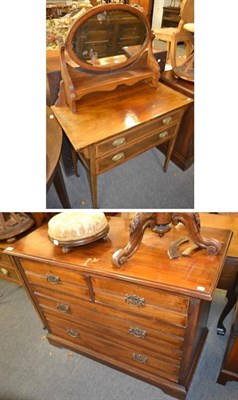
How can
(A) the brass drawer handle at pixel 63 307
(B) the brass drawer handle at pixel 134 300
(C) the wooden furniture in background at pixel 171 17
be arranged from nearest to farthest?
1. (C) the wooden furniture in background at pixel 171 17
2. (B) the brass drawer handle at pixel 134 300
3. (A) the brass drawer handle at pixel 63 307

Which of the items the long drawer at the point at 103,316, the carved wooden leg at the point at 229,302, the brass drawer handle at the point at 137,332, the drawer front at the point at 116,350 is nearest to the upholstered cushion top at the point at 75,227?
the long drawer at the point at 103,316

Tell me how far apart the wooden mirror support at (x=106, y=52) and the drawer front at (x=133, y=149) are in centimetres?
21

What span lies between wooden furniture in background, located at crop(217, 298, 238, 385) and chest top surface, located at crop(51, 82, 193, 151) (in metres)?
0.75

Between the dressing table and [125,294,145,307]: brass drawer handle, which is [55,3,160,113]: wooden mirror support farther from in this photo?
[125,294,145,307]: brass drawer handle

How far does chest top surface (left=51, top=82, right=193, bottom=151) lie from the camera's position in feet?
2.33

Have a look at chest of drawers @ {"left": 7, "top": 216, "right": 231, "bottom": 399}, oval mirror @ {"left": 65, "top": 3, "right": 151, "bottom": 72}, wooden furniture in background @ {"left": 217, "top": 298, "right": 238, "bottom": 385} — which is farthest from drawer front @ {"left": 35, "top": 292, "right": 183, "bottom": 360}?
oval mirror @ {"left": 65, "top": 3, "right": 151, "bottom": 72}

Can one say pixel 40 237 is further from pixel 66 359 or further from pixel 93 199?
pixel 66 359

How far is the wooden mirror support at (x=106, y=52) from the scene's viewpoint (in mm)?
498

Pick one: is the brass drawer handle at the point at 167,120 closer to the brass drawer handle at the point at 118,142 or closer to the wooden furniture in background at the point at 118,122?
the wooden furniture in background at the point at 118,122

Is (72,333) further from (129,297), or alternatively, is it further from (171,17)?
A: (171,17)

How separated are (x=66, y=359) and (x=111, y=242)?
0.75 m

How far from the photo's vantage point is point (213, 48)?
32 centimetres

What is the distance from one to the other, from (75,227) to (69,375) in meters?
0.81

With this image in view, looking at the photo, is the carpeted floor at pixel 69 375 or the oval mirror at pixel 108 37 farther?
the carpeted floor at pixel 69 375
